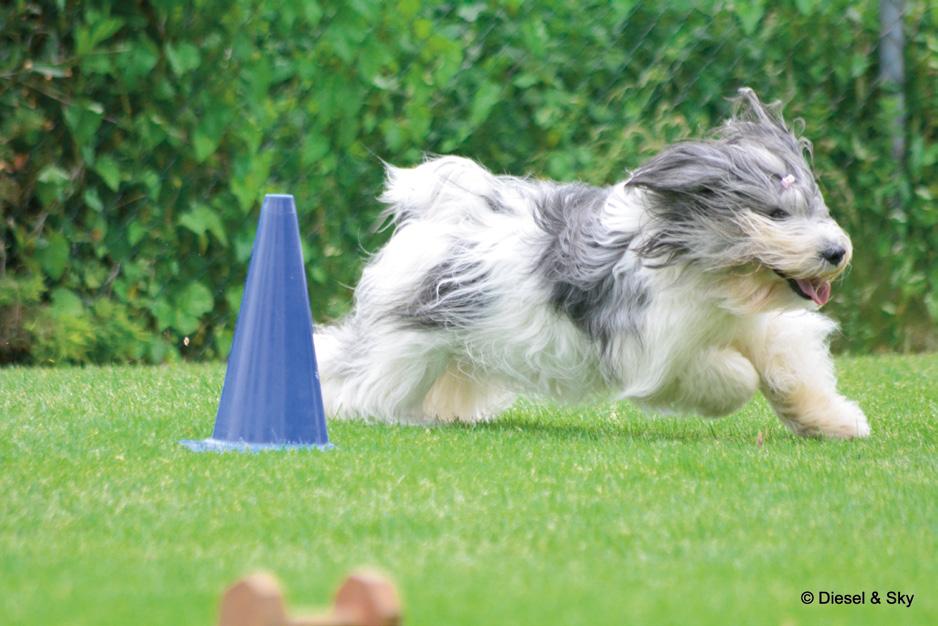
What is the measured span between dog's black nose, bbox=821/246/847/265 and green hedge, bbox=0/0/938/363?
3.39 metres

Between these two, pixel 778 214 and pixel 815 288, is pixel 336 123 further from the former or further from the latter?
pixel 815 288

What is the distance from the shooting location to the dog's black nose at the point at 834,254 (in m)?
4.89

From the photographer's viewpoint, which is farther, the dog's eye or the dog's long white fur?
the dog's long white fur

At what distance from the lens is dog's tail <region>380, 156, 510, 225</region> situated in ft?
18.8

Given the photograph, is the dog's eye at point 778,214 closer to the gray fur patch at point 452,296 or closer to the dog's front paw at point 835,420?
the dog's front paw at point 835,420

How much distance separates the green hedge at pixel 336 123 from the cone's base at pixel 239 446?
2.89 m

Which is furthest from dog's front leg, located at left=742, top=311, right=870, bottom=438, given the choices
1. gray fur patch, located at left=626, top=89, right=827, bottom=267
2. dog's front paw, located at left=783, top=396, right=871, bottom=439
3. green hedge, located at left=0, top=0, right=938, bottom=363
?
green hedge, located at left=0, top=0, right=938, bottom=363

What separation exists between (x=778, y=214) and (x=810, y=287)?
0.26 metres

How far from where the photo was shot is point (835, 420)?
17.4 feet

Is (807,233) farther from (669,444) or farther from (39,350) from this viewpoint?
(39,350)

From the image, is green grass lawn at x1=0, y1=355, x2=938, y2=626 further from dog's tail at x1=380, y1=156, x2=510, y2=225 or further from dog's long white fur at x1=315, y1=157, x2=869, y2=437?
dog's tail at x1=380, y1=156, x2=510, y2=225

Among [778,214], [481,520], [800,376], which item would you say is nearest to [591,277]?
[778,214]

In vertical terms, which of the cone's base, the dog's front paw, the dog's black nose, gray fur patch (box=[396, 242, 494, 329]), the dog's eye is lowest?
the dog's front paw

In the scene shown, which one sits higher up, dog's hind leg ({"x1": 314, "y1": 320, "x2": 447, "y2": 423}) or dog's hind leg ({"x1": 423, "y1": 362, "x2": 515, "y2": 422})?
dog's hind leg ({"x1": 314, "y1": 320, "x2": 447, "y2": 423})
